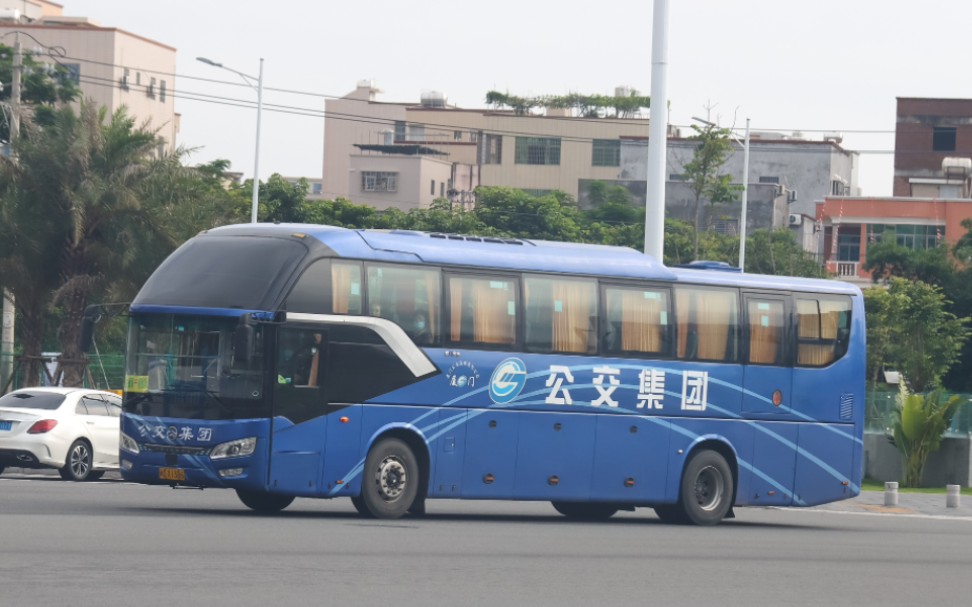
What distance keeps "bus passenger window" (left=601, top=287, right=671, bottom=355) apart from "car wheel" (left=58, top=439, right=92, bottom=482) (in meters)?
9.48

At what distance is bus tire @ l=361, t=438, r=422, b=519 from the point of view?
62.8 ft

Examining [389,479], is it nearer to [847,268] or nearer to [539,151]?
[847,268]

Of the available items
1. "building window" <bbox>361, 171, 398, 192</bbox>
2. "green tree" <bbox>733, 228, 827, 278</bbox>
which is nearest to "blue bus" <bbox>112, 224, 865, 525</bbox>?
"green tree" <bbox>733, 228, 827, 278</bbox>

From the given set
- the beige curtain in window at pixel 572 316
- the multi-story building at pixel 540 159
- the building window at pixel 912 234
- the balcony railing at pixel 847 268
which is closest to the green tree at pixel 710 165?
the beige curtain in window at pixel 572 316

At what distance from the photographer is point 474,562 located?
14273 mm

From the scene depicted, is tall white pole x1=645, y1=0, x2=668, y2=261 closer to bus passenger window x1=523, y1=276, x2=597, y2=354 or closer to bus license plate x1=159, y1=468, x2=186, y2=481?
bus passenger window x1=523, y1=276, x2=597, y2=354

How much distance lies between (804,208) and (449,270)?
270ft

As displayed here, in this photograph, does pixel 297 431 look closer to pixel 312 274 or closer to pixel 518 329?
pixel 312 274

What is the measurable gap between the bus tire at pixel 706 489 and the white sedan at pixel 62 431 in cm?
972

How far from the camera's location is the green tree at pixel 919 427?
126 ft

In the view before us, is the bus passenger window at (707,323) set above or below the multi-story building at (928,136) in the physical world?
below

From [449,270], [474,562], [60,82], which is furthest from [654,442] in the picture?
[60,82]

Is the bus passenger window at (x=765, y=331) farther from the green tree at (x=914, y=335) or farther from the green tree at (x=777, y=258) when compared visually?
the green tree at (x=777, y=258)

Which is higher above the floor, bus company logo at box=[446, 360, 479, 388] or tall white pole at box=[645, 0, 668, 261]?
tall white pole at box=[645, 0, 668, 261]
